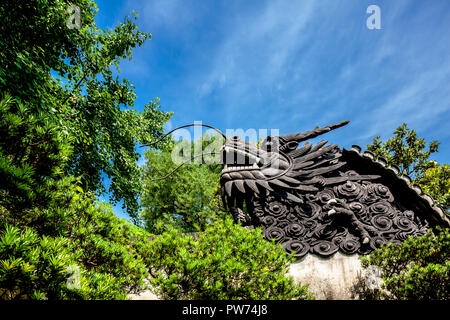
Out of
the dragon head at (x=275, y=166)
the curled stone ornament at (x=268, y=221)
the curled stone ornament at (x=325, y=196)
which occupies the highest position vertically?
the dragon head at (x=275, y=166)

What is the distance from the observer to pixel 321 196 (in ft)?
17.6

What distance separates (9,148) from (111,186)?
29.7 feet

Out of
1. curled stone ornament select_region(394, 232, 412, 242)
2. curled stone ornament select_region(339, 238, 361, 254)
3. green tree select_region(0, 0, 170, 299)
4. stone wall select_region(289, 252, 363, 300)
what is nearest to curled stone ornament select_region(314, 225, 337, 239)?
curled stone ornament select_region(339, 238, 361, 254)

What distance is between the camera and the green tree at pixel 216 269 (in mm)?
2762

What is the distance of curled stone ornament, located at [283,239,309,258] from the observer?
15.6 ft

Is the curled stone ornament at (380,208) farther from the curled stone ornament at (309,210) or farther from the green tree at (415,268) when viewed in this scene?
the curled stone ornament at (309,210)

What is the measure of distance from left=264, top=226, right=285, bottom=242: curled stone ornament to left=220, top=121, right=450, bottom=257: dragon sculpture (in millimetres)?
16

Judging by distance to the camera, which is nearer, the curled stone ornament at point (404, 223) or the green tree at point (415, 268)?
the green tree at point (415, 268)

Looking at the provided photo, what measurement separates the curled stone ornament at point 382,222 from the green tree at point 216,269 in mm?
2386

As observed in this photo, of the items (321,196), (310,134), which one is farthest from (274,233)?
(310,134)

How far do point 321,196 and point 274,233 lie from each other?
137cm

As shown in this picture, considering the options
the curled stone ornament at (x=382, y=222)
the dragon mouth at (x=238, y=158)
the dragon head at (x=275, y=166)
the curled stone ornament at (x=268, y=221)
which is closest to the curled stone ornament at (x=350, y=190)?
the dragon head at (x=275, y=166)

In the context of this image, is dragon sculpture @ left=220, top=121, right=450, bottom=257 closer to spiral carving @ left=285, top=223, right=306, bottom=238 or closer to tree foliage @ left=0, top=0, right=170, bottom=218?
spiral carving @ left=285, top=223, right=306, bottom=238

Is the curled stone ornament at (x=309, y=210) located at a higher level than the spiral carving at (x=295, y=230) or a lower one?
higher
